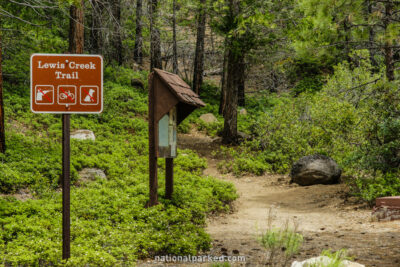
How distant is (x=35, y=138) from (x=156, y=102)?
5801mm

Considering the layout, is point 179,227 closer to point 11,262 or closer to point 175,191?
point 175,191

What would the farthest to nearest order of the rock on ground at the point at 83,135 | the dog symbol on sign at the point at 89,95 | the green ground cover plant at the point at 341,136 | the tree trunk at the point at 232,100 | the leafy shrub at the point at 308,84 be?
the leafy shrub at the point at 308,84 < the tree trunk at the point at 232,100 < the rock on ground at the point at 83,135 < the green ground cover plant at the point at 341,136 < the dog symbol on sign at the point at 89,95

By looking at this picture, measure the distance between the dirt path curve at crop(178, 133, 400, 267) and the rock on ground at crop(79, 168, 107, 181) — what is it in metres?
3.16

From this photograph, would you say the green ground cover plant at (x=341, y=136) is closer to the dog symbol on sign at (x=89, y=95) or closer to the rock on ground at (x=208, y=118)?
the rock on ground at (x=208, y=118)

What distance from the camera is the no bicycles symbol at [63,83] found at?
4262 mm

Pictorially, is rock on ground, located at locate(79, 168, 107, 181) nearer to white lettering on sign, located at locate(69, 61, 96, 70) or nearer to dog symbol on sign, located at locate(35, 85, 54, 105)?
dog symbol on sign, located at locate(35, 85, 54, 105)

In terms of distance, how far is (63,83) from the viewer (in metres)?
4.30

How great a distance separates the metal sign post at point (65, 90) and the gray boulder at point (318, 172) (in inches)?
348

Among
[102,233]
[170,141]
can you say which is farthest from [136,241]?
[170,141]

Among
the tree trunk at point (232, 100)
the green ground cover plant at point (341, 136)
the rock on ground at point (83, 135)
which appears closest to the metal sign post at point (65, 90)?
the green ground cover plant at point (341, 136)

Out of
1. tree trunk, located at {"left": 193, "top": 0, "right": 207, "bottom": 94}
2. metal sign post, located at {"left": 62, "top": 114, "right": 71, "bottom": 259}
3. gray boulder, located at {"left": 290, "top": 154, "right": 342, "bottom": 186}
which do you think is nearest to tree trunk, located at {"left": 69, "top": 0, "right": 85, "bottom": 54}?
gray boulder, located at {"left": 290, "top": 154, "right": 342, "bottom": 186}

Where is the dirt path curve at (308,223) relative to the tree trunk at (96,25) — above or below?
below

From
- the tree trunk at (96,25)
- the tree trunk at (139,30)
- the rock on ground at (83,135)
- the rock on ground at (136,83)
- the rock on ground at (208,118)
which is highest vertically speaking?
the tree trunk at (139,30)

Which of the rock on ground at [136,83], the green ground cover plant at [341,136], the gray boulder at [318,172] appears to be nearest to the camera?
the green ground cover plant at [341,136]
